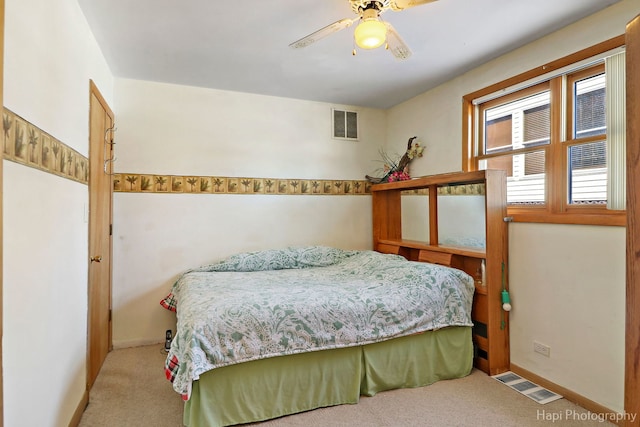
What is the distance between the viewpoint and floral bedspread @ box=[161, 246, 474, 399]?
185 centimetres

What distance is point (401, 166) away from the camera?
12.5 feet

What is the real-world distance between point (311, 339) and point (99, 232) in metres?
1.86

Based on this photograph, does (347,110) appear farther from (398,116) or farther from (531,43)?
(531,43)

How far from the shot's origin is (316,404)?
82.2 inches

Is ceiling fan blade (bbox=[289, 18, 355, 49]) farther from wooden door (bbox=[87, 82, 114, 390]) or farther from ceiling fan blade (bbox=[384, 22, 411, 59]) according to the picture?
wooden door (bbox=[87, 82, 114, 390])

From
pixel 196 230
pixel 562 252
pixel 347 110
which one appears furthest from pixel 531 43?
pixel 196 230

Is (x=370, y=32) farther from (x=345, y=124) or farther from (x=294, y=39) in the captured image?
(x=345, y=124)

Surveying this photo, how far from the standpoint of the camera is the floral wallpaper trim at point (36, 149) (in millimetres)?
1194

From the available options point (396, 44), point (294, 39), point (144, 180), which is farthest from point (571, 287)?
Answer: point (144, 180)

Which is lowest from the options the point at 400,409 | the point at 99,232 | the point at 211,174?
the point at 400,409

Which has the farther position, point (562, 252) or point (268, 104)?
point (268, 104)

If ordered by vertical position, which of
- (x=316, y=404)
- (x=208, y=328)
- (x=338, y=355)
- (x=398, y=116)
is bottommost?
(x=316, y=404)

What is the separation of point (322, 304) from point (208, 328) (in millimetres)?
696

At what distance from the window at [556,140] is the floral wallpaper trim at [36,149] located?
2.87 meters
